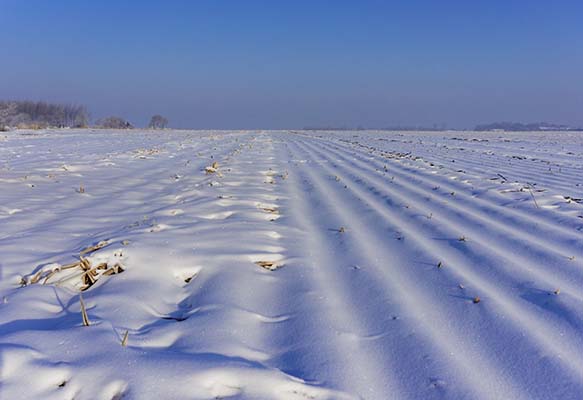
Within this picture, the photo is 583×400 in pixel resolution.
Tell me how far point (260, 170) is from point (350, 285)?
5131mm

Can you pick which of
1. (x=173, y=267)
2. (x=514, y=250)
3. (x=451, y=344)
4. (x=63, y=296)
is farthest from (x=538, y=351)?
(x=63, y=296)

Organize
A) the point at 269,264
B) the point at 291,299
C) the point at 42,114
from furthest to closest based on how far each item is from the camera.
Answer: the point at 42,114 → the point at 269,264 → the point at 291,299

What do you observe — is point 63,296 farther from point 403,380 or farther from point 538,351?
point 538,351

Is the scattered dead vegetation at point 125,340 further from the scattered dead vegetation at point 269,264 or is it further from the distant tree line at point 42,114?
the distant tree line at point 42,114

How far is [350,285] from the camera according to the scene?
218 cm

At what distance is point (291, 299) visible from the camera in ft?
6.62

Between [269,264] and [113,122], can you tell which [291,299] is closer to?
[269,264]

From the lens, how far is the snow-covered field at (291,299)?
1336mm

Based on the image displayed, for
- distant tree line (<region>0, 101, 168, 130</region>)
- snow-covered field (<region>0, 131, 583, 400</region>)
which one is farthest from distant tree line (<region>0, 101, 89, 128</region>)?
snow-covered field (<region>0, 131, 583, 400</region>)

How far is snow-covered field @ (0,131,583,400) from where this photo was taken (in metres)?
1.34

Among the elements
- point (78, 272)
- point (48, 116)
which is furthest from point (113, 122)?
point (78, 272)

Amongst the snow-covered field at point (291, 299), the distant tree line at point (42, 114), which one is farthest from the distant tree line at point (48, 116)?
the snow-covered field at point (291, 299)

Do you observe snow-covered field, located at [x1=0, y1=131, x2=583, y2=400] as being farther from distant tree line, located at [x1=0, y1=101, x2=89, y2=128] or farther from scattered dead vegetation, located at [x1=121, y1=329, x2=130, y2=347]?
distant tree line, located at [x1=0, y1=101, x2=89, y2=128]

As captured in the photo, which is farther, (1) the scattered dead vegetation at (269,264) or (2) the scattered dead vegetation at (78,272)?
(1) the scattered dead vegetation at (269,264)
